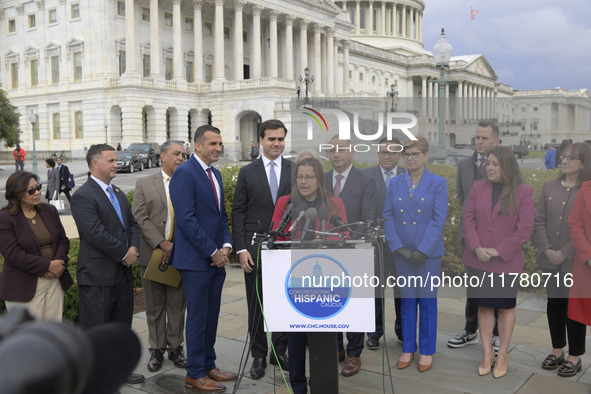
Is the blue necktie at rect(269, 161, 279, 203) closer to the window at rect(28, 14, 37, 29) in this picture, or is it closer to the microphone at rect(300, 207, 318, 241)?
the microphone at rect(300, 207, 318, 241)

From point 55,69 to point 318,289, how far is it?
191 feet

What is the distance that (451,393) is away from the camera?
206 inches

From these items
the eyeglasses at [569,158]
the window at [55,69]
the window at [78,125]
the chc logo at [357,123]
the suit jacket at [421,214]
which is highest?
the window at [55,69]

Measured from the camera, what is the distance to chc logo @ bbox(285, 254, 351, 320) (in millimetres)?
4406

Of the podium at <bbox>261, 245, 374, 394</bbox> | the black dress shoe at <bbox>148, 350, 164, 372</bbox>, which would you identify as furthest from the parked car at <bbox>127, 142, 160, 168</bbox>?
the podium at <bbox>261, 245, 374, 394</bbox>

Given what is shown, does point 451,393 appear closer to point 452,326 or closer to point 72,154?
point 452,326

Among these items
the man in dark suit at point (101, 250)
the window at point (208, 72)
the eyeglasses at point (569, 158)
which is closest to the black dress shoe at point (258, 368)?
the man in dark suit at point (101, 250)

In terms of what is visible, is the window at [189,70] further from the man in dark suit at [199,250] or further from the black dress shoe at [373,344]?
the man in dark suit at [199,250]

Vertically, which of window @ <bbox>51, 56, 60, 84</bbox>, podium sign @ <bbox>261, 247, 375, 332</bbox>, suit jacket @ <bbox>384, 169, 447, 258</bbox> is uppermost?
window @ <bbox>51, 56, 60, 84</bbox>

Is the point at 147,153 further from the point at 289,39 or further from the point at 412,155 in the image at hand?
the point at 412,155

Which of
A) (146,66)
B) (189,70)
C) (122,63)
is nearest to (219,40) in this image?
(189,70)

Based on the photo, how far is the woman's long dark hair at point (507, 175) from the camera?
5539 mm

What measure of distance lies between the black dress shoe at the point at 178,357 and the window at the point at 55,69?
2196 inches

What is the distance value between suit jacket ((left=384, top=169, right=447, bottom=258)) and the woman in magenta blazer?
0.31 metres
